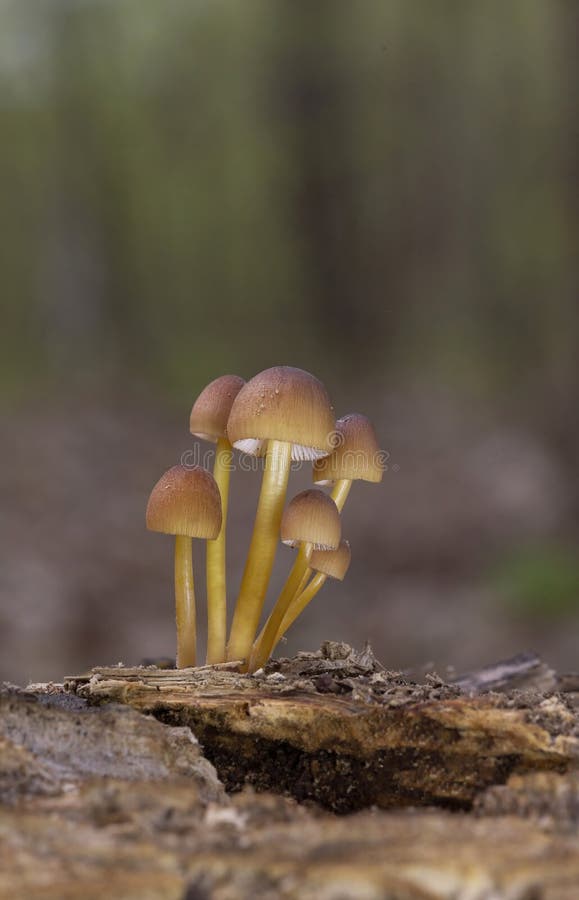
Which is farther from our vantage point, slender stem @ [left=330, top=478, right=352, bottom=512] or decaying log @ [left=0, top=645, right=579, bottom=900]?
slender stem @ [left=330, top=478, right=352, bottom=512]

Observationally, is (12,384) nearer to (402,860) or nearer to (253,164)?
(253,164)

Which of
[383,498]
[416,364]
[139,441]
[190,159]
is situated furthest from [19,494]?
[190,159]

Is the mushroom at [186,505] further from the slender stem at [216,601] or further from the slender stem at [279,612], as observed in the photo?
the slender stem at [279,612]

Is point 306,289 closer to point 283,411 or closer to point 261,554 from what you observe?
point 261,554

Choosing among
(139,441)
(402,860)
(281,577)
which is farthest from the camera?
(139,441)

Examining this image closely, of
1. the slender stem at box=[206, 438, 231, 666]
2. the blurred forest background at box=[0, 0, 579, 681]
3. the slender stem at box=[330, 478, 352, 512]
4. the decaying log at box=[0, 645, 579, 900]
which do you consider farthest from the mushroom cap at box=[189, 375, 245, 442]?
the blurred forest background at box=[0, 0, 579, 681]

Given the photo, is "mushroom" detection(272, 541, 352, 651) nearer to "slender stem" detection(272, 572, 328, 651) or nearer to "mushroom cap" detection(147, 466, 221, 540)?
"slender stem" detection(272, 572, 328, 651)

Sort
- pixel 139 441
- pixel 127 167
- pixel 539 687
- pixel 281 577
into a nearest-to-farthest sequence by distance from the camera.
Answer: pixel 539 687 → pixel 281 577 → pixel 139 441 → pixel 127 167
